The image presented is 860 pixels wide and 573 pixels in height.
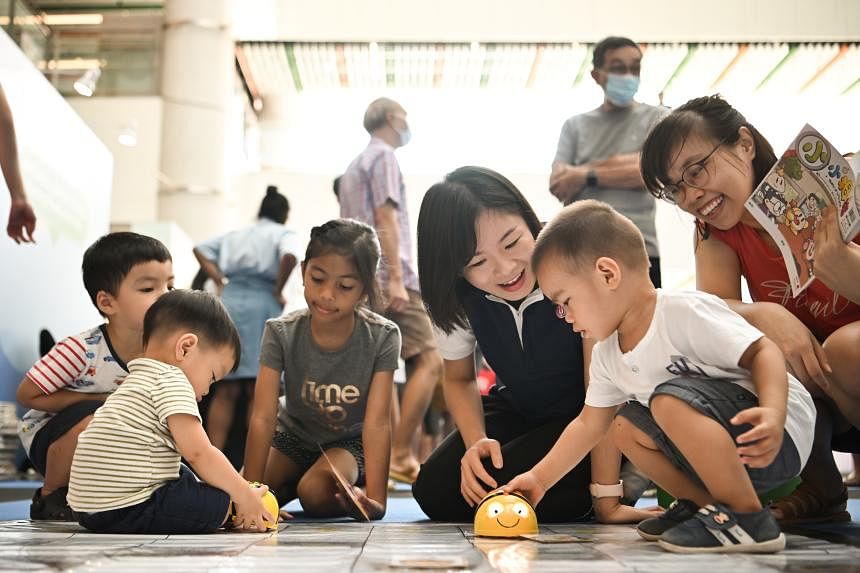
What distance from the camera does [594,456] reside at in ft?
5.76

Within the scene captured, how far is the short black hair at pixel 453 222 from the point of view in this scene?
5.73ft

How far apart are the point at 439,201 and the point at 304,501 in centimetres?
80

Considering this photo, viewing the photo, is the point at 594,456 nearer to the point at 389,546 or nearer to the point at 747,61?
the point at 389,546

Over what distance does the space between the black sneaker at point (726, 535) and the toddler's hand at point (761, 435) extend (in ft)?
0.24

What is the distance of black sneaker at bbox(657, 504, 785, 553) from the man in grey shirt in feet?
4.75

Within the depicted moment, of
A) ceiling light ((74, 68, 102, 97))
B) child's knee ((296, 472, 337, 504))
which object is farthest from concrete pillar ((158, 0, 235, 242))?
child's knee ((296, 472, 337, 504))

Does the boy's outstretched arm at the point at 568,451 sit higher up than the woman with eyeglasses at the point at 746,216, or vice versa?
the woman with eyeglasses at the point at 746,216

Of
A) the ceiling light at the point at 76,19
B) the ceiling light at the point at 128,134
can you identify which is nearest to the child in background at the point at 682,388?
the ceiling light at the point at 128,134

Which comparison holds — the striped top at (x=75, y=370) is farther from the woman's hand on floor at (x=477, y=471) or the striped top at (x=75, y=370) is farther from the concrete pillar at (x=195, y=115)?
the concrete pillar at (x=195, y=115)

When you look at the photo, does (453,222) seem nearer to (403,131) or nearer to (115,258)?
(115,258)

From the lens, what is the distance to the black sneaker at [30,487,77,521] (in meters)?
1.80

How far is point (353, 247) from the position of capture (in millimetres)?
2125

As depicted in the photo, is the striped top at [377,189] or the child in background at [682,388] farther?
the striped top at [377,189]

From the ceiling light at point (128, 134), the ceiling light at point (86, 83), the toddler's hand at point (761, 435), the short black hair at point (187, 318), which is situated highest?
the ceiling light at point (86, 83)
